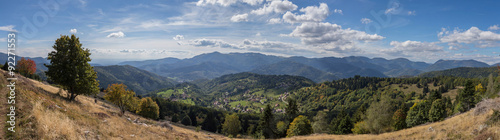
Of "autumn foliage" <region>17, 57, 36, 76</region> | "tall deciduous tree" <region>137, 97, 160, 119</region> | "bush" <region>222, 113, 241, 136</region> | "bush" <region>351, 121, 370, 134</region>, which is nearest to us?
"bush" <region>351, 121, 370, 134</region>

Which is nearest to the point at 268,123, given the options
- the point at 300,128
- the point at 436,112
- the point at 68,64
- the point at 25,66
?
the point at 300,128

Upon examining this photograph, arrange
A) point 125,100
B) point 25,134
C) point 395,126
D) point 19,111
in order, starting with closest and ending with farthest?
1. point 25,134
2. point 19,111
3. point 125,100
4. point 395,126

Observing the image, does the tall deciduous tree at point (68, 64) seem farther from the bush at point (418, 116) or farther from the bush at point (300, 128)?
the bush at point (418, 116)

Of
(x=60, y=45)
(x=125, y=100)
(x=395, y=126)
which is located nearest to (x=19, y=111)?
(x=60, y=45)

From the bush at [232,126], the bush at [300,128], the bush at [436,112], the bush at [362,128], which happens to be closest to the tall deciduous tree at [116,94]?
the bush at [232,126]

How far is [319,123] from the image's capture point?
68.8 m

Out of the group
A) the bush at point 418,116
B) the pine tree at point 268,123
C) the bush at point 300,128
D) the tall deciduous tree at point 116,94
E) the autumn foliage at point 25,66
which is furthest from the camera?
the autumn foliage at point 25,66

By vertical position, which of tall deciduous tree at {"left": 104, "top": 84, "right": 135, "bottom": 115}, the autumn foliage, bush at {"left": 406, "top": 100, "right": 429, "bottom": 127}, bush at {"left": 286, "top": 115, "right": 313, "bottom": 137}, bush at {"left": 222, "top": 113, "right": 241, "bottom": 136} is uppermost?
the autumn foliage

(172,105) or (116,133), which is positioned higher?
(116,133)

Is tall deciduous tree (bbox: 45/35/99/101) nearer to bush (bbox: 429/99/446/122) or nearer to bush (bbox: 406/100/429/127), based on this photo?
bush (bbox: 429/99/446/122)

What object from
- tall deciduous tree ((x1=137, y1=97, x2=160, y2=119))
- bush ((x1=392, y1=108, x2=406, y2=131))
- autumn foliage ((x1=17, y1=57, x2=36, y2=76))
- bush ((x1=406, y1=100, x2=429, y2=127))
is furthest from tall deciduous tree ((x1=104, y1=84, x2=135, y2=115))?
bush ((x1=406, y1=100, x2=429, y2=127))

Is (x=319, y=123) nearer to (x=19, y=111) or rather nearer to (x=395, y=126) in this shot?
(x=395, y=126)

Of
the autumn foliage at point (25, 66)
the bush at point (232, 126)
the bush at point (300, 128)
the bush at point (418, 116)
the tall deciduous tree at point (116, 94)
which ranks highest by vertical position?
the autumn foliage at point (25, 66)

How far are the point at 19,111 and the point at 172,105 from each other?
14106cm
